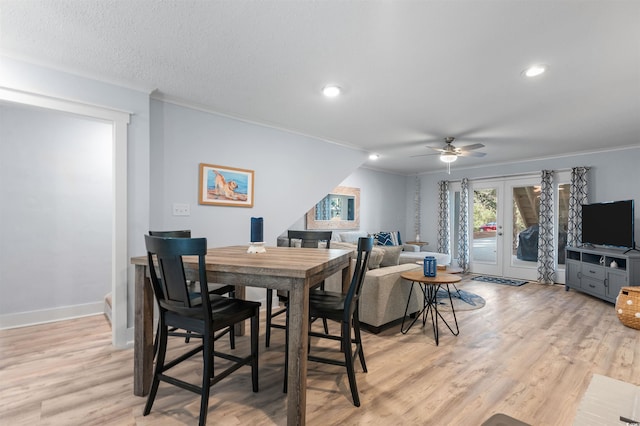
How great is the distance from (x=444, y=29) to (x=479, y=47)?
1.25 ft

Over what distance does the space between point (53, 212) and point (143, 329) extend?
2.47 m

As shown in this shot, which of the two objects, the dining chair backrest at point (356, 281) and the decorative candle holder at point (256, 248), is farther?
the decorative candle holder at point (256, 248)

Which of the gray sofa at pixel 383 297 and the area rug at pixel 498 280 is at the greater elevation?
the gray sofa at pixel 383 297

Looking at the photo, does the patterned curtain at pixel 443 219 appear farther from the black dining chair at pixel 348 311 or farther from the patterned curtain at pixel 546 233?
the black dining chair at pixel 348 311

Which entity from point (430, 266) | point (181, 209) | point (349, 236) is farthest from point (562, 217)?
point (181, 209)

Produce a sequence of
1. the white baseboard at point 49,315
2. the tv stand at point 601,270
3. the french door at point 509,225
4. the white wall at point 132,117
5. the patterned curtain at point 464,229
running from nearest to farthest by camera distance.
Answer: the white wall at point 132,117
the white baseboard at point 49,315
the tv stand at point 601,270
the french door at point 509,225
the patterned curtain at point 464,229

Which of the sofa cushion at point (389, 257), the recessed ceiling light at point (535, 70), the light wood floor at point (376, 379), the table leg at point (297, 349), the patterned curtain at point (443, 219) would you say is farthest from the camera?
the patterned curtain at point (443, 219)

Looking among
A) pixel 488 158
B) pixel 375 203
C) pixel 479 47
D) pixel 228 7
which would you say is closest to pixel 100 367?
pixel 228 7

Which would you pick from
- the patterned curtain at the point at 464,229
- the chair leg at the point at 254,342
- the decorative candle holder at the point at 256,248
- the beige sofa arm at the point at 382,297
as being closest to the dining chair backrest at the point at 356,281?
the chair leg at the point at 254,342

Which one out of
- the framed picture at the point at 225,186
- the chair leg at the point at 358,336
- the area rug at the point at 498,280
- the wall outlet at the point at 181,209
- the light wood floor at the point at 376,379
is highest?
the framed picture at the point at 225,186

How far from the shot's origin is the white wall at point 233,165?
3.22 meters

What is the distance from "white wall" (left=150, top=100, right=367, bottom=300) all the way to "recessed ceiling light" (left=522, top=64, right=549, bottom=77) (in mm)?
2737

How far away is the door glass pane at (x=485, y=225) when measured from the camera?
21.2 feet

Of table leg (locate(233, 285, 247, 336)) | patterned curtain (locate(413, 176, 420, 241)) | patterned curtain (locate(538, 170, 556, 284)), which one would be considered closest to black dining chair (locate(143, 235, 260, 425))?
table leg (locate(233, 285, 247, 336))
